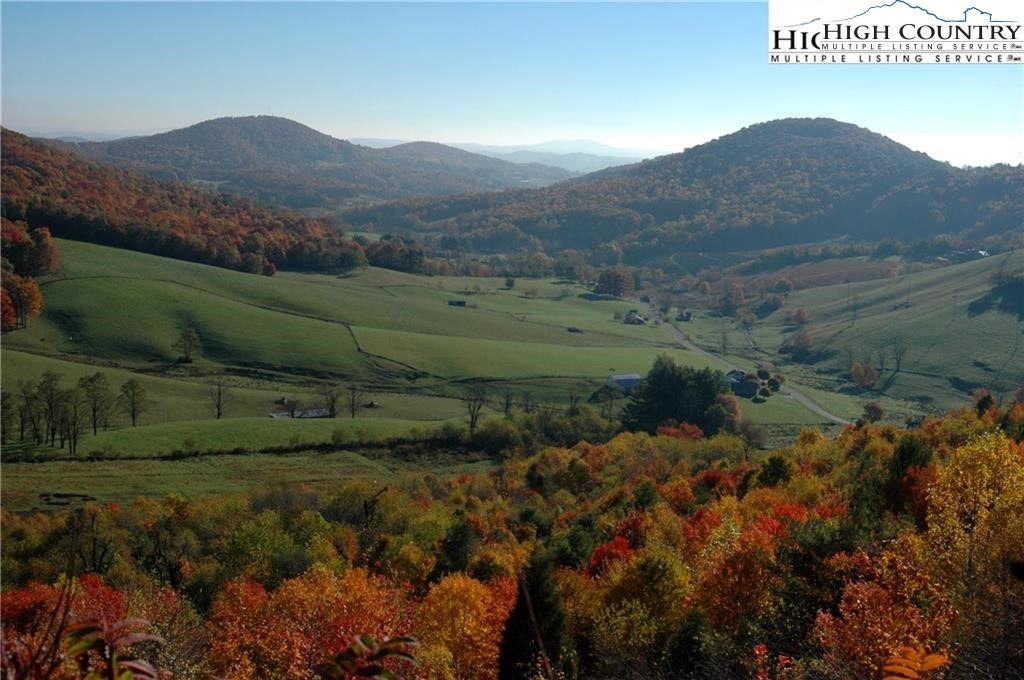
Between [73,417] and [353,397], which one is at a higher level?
[73,417]

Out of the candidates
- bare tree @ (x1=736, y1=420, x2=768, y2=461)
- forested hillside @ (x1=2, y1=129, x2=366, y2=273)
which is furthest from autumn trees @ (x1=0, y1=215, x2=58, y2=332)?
bare tree @ (x1=736, y1=420, x2=768, y2=461)

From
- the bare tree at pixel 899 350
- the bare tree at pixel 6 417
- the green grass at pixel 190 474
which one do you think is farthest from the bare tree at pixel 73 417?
the bare tree at pixel 899 350

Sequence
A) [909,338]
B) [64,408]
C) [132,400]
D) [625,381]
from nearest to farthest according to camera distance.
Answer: [64,408], [132,400], [625,381], [909,338]

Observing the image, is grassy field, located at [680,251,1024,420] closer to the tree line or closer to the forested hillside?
the forested hillside

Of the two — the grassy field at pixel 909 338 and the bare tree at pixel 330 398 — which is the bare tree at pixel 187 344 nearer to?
the bare tree at pixel 330 398

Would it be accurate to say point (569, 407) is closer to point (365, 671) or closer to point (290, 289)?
point (290, 289)

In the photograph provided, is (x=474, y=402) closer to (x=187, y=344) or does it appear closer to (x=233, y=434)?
(x=233, y=434)

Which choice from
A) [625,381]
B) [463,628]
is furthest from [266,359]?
[463,628]
